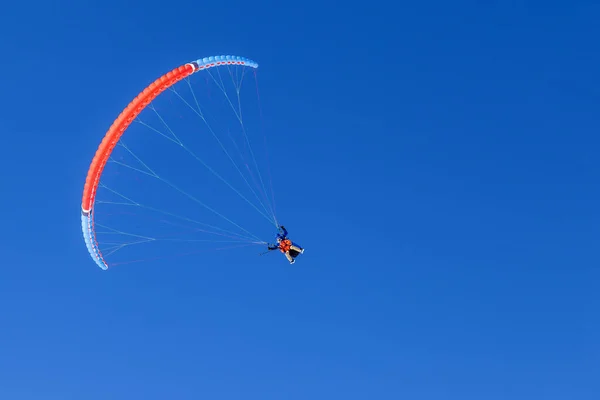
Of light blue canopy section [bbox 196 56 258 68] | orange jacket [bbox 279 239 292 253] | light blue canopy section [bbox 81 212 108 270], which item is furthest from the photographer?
orange jacket [bbox 279 239 292 253]

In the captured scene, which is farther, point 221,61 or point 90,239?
point 90,239

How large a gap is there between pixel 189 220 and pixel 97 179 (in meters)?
4.89

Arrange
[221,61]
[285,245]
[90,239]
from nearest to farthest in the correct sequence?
1. [221,61]
2. [90,239]
3. [285,245]

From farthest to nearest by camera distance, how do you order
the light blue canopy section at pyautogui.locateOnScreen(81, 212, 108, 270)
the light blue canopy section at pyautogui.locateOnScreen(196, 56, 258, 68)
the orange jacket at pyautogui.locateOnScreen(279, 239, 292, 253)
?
the orange jacket at pyautogui.locateOnScreen(279, 239, 292, 253), the light blue canopy section at pyautogui.locateOnScreen(81, 212, 108, 270), the light blue canopy section at pyautogui.locateOnScreen(196, 56, 258, 68)

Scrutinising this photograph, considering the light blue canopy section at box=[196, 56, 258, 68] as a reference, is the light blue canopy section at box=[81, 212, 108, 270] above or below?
below

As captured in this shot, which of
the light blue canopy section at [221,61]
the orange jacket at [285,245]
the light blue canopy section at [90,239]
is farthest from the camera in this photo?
the orange jacket at [285,245]

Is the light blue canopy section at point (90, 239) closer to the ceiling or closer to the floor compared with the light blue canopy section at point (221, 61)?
closer to the floor

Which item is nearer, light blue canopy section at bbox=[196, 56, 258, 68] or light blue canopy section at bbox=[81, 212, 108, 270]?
light blue canopy section at bbox=[196, 56, 258, 68]

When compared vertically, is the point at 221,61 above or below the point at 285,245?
above

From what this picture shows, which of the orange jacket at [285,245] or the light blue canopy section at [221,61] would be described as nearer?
the light blue canopy section at [221,61]

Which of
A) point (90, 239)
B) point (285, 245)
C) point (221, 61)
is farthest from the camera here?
point (285, 245)

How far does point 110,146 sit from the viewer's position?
113 ft

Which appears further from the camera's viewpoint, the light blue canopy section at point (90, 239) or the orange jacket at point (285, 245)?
the orange jacket at point (285, 245)

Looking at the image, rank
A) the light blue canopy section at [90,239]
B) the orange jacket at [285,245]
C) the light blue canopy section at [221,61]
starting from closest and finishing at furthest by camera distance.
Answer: the light blue canopy section at [221,61] → the light blue canopy section at [90,239] → the orange jacket at [285,245]
